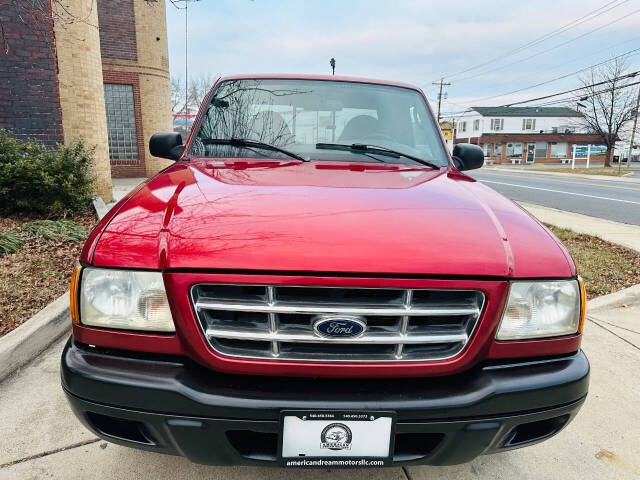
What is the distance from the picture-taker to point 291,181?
1925mm

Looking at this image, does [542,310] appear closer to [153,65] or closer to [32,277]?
[32,277]

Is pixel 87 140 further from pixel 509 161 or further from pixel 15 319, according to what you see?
pixel 509 161

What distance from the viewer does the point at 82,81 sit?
8492 millimetres

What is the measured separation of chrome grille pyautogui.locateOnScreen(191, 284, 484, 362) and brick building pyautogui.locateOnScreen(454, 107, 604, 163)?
58.9 meters

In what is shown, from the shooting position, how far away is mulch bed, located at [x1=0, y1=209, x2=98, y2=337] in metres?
3.39

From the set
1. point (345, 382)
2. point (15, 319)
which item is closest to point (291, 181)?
point (345, 382)

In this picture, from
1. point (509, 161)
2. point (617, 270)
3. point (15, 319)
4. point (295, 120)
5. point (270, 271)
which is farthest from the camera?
point (509, 161)

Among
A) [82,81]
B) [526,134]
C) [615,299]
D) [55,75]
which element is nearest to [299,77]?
[615,299]

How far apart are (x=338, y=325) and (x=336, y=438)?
35 centimetres

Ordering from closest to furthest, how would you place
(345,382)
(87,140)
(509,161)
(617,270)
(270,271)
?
1. (270,271)
2. (345,382)
3. (617,270)
4. (87,140)
5. (509,161)

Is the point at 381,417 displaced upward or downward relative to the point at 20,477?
upward

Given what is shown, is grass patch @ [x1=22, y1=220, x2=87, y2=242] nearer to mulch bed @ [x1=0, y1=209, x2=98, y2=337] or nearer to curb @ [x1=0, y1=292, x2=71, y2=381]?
mulch bed @ [x1=0, y1=209, x2=98, y2=337]

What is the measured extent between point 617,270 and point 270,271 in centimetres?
515

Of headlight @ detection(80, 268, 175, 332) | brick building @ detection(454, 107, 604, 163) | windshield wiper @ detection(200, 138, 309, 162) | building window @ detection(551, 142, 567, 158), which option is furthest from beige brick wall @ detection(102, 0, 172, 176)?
building window @ detection(551, 142, 567, 158)
